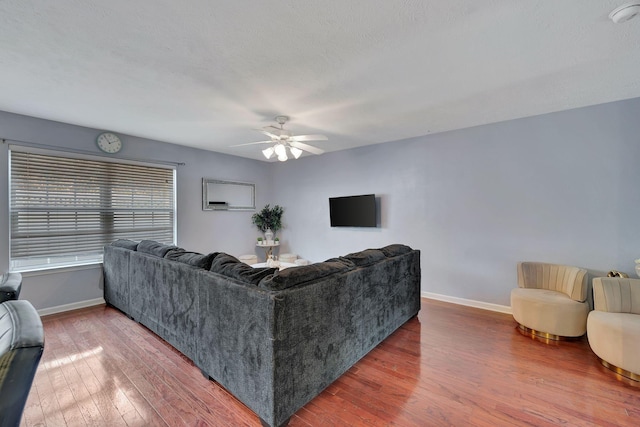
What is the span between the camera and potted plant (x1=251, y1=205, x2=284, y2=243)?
599 centimetres

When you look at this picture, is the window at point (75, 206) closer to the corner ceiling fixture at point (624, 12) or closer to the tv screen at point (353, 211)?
the tv screen at point (353, 211)

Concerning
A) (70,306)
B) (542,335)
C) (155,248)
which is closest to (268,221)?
(155,248)

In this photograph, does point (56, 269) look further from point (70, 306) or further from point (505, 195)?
point (505, 195)

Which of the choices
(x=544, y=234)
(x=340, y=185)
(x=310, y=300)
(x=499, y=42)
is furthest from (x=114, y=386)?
(x=544, y=234)

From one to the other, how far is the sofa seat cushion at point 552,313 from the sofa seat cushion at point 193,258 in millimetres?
3221

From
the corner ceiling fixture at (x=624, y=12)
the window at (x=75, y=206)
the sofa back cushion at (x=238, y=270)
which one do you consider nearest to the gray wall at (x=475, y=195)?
Answer: the window at (x=75, y=206)

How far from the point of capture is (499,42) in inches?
76.5

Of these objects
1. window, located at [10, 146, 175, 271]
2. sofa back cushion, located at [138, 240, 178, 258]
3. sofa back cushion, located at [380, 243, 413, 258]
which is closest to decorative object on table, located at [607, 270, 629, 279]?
sofa back cushion, located at [380, 243, 413, 258]

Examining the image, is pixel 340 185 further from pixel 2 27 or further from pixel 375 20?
pixel 2 27

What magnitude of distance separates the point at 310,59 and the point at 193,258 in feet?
6.29

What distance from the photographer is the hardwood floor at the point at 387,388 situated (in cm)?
179

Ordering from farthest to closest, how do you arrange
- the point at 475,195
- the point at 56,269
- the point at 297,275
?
the point at 475,195 < the point at 56,269 < the point at 297,275

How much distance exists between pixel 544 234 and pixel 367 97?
274 centimetres

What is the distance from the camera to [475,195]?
3836mm
